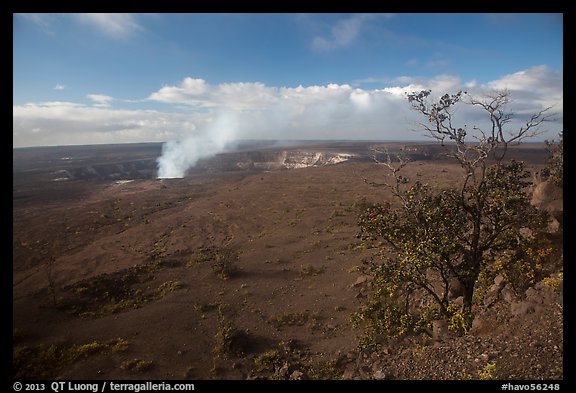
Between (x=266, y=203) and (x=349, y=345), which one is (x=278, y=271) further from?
(x=266, y=203)

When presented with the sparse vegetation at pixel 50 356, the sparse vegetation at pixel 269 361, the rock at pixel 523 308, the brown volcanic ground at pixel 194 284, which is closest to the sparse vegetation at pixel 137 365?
the brown volcanic ground at pixel 194 284

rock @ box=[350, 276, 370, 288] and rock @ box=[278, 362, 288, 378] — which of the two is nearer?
rock @ box=[278, 362, 288, 378]

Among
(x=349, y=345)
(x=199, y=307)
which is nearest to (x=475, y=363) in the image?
(x=349, y=345)

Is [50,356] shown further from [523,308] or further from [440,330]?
[523,308]

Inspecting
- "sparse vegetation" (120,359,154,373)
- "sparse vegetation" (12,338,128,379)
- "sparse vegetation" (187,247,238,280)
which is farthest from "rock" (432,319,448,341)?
"sparse vegetation" (187,247,238,280)

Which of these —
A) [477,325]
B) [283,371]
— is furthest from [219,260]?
[477,325]

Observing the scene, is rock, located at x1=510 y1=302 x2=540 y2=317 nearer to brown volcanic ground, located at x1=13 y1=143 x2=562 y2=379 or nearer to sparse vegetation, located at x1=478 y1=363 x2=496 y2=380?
brown volcanic ground, located at x1=13 y1=143 x2=562 y2=379

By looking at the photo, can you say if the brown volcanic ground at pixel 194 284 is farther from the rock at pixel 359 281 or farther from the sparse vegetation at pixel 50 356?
the sparse vegetation at pixel 50 356

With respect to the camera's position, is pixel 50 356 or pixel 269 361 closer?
pixel 269 361

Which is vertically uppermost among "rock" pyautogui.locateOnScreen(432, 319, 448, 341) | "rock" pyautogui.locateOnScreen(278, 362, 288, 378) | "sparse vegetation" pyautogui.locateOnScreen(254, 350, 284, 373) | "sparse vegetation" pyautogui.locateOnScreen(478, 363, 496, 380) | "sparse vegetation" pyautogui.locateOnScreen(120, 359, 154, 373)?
"sparse vegetation" pyautogui.locateOnScreen(478, 363, 496, 380)
